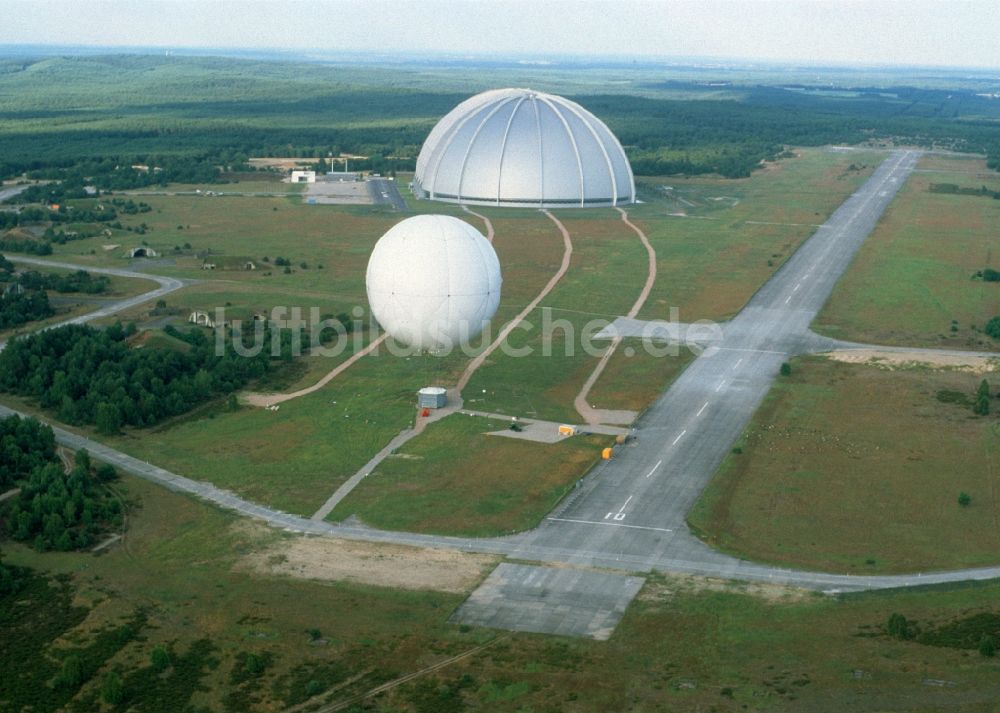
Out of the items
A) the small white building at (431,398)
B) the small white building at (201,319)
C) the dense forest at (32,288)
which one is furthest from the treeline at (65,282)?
the small white building at (431,398)

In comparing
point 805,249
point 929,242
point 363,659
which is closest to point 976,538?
point 363,659

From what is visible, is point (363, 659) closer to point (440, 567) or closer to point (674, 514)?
point (440, 567)

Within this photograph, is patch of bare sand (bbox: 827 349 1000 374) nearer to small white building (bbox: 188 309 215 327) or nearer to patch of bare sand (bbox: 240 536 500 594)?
patch of bare sand (bbox: 240 536 500 594)

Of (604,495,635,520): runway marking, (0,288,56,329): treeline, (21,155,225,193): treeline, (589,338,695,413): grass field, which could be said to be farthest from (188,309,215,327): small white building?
(21,155,225,193): treeline

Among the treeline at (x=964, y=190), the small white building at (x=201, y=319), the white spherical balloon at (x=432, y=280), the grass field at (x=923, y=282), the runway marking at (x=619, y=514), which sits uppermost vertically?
the white spherical balloon at (x=432, y=280)

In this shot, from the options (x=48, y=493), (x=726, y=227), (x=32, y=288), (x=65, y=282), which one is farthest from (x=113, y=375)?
(x=726, y=227)

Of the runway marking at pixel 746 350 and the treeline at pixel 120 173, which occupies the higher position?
the treeline at pixel 120 173

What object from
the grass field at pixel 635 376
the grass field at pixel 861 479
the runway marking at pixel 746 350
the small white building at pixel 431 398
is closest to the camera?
the grass field at pixel 861 479

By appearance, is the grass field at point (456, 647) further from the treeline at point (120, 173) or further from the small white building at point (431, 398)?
the treeline at point (120, 173)
